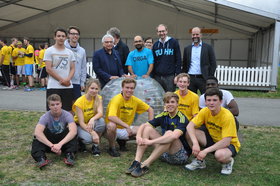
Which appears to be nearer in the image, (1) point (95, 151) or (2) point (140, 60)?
(1) point (95, 151)

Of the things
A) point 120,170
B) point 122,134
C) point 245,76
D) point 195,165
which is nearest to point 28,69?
point 122,134

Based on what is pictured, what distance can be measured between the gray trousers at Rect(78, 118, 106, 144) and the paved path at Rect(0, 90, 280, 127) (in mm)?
4097

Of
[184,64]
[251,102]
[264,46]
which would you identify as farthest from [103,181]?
[264,46]

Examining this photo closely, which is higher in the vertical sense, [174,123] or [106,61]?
[106,61]

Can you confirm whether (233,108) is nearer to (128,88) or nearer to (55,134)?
(128,88)

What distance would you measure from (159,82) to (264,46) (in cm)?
1148

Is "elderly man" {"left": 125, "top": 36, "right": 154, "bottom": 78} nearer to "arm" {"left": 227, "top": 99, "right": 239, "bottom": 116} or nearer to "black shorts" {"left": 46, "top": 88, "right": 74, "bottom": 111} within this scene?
"black shorts" {"left": 46, "top": 88, "right": 74, "bottom": 111}

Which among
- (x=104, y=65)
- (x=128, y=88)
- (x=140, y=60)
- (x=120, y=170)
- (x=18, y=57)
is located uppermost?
(x=18, y=57)

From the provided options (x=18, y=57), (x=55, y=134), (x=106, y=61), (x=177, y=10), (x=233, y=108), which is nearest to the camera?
(x=55, y=134)

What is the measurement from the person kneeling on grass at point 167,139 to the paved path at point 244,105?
12.0 ft

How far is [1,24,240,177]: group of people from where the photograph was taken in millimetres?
3984

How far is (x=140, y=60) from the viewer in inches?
230

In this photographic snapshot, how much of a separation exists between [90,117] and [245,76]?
1090 centimetres

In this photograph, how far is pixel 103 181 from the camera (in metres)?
3.67
